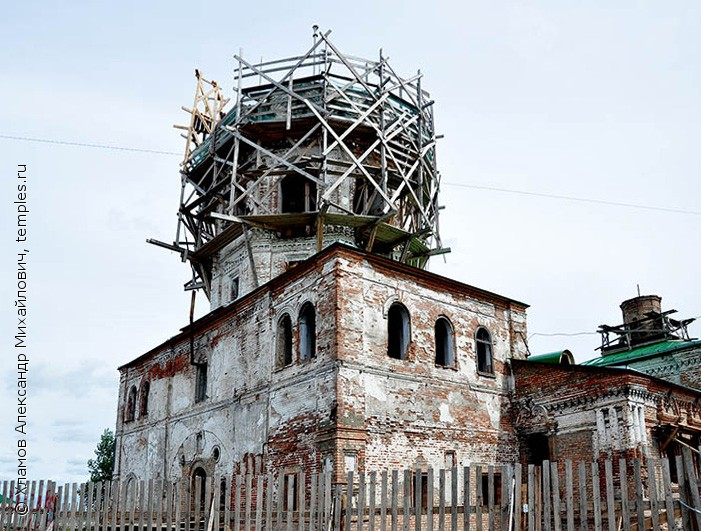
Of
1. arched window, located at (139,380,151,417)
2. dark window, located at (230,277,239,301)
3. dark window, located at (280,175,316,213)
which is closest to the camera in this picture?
dark window, located at (280,175,316,213)

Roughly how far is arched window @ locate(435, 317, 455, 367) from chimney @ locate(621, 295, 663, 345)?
12.7 metres

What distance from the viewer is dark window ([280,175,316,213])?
68.9 ft

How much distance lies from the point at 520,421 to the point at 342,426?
19.5ft

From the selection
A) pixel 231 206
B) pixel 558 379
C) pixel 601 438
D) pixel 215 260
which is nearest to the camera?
pixel 601 438

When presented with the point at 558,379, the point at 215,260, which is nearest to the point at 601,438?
the point at 558,379

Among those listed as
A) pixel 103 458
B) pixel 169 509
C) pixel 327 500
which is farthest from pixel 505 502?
pixel 103 458

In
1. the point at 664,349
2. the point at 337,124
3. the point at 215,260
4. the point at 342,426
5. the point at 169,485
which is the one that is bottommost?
the point at 169,485

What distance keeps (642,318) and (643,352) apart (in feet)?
8.54

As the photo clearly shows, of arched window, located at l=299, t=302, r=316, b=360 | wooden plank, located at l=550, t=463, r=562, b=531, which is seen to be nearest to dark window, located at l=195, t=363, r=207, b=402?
arched window, located at l=299, t=302, r=316, b=360

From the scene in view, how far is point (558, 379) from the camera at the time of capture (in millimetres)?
16891

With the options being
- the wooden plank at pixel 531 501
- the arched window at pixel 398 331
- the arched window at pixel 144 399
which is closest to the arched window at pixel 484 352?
the arched window at pixel 398 331

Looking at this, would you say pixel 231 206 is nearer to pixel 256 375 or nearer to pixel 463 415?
pixel 256 375

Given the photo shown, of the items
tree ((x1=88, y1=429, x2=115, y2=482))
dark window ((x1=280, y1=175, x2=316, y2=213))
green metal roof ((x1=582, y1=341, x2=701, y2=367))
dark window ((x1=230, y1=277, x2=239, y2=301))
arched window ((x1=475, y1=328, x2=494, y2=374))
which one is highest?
dark window ((x1=280, y1=175, x2=316, y2=213))

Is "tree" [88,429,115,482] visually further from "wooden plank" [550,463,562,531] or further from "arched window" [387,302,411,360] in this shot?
"wooden plank" [550,463,562,531]
